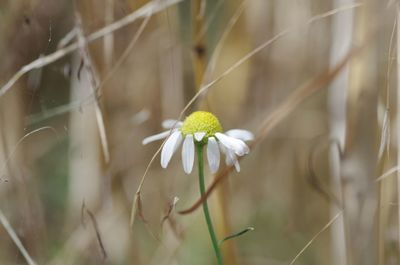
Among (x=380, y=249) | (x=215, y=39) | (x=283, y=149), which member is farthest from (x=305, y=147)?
(x=380, y=249)

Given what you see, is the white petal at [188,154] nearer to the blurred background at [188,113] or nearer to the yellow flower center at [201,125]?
the yellow flower center at [201,125]

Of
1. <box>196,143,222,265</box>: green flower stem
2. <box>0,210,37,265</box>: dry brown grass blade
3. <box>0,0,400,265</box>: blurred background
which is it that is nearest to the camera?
<box>196,143,222,265</box>: green flower stem

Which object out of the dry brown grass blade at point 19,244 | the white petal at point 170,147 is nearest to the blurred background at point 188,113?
the dry brown grass blade at point 19,244

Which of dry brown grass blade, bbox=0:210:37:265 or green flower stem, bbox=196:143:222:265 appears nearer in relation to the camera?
green flower stem, bbox=196:143:222:265

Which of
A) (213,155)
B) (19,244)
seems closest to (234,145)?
(213,155)

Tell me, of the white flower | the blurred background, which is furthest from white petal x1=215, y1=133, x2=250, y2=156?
the blurred background

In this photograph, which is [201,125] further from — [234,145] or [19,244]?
[19,244]

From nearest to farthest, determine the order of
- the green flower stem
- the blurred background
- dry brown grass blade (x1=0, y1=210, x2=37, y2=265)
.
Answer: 1. the green flower stem
2. dry brown grass blade (x1=0, y1=210, x2=37, y2=265)
3. the blurred background

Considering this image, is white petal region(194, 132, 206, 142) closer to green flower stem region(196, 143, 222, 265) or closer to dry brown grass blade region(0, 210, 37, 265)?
green flower stem region(196, 143, 222, 265)

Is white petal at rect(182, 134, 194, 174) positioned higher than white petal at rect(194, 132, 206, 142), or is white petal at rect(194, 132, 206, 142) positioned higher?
white petal at rect(194, 132, 206, 142)
